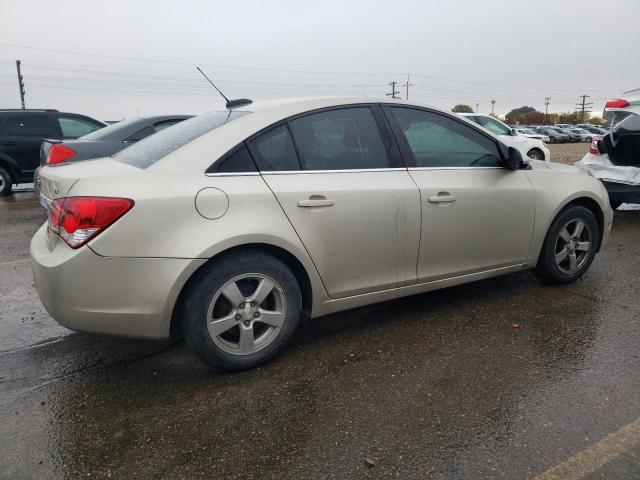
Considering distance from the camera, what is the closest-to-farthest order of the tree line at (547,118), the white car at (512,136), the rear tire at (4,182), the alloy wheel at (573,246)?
the alloy wheel at (573,246) < the rear tire at (4,182) < the white car at (512,136) < the tree line at (547,118)

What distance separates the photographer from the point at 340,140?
10.2 feet

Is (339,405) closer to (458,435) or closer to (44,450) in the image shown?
(458,435)

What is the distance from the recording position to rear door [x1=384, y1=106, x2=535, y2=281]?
3.33m

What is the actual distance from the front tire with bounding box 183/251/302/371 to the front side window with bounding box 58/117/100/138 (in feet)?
28.3

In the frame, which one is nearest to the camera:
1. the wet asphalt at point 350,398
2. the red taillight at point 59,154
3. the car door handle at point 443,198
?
the wet asphalt at point 350,398

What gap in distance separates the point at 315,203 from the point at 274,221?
0.28 meters

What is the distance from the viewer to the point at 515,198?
145 inches

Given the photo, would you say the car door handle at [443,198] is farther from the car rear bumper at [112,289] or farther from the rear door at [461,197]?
the car rear bumper at [112,289]

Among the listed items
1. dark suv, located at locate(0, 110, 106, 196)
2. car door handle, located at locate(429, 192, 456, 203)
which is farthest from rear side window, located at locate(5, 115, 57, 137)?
car door handle, located at locate(429, 192, 456, 203)

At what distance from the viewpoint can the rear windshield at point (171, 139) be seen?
2.87 m

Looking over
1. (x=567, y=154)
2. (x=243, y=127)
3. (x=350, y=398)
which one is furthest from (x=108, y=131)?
(x=567, y=154)

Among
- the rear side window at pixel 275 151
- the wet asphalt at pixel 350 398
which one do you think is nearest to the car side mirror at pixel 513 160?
the wet asphalt at pixel 350 398

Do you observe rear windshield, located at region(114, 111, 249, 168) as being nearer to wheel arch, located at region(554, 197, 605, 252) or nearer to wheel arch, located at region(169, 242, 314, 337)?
wheel arch, located at region(169, 242, 314, 337)

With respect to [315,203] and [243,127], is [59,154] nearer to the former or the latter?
[243,127]
